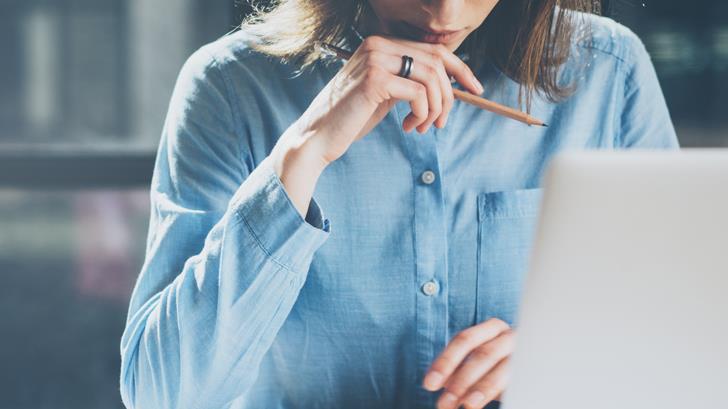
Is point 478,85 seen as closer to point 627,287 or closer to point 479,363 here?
point 479,363

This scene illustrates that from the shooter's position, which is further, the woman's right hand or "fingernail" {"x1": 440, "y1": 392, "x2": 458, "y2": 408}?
"fingernail" {"x1": 440, "y1": 392, "x2": 458, "y2": 408}

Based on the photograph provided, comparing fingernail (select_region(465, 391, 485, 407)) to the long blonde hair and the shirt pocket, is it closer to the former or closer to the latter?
the shirt pocket

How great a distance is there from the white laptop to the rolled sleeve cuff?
41cm

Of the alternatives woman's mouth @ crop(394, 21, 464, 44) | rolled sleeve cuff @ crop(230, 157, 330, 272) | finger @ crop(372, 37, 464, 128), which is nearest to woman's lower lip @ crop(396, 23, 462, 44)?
woman's mouth @ crop(394, 21, 464, 44)

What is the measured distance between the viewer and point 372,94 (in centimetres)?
93

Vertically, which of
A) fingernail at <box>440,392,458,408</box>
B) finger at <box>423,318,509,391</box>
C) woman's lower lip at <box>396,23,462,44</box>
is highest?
woman's lower lip at <box>396,23,462,44</box>

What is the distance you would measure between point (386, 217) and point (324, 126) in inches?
9.2

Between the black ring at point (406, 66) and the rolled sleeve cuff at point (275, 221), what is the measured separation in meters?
0.19

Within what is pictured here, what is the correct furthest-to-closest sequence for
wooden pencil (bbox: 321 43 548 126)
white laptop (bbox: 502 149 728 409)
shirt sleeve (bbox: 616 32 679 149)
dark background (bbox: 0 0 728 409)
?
dark background (bbox: 0 0 728 409) → shirt sleeve (bbox: 616 32 679 149) → wooden pencil (bbox: 321 43 548 126) → white laptop (bbox: 502 149 728 409)

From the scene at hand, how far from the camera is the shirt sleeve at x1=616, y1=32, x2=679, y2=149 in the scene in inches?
47.6

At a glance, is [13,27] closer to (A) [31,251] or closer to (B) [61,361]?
(A) [31,251]

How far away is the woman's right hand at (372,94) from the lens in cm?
91

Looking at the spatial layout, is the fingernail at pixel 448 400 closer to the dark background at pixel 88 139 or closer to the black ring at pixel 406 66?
the black ring at pixel 406 66

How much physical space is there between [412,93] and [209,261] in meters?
0.27
